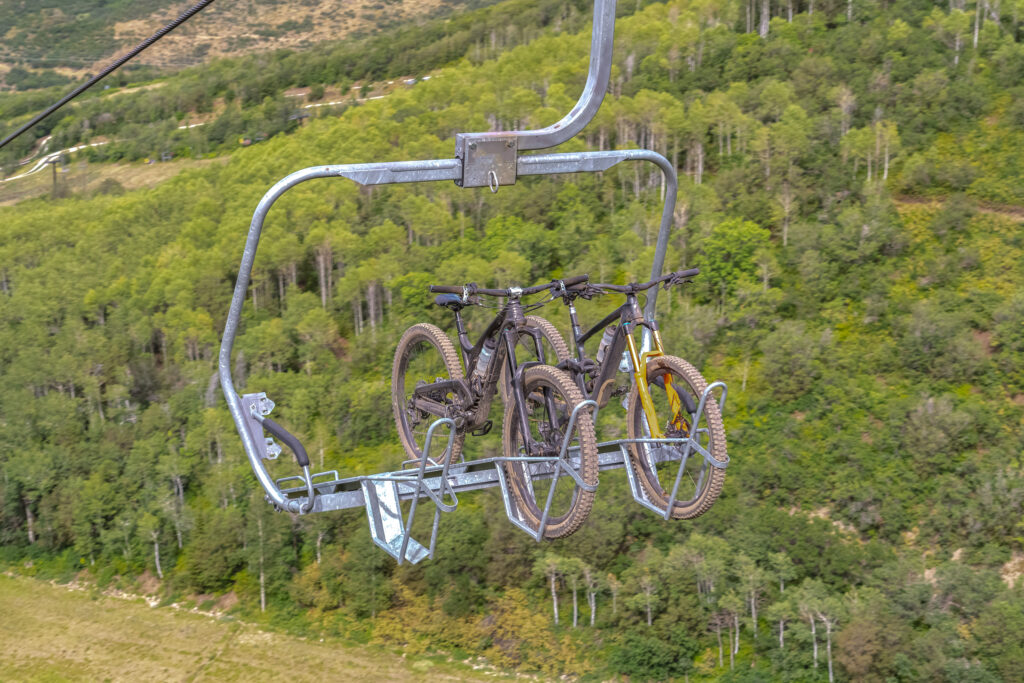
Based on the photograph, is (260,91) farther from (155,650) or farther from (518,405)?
(518,405)

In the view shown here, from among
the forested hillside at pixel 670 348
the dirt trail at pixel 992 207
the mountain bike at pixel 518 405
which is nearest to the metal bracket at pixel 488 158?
the mountain bike at pixel 518 405

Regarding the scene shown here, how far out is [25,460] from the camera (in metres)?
65.6

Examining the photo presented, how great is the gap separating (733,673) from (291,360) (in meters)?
30.4

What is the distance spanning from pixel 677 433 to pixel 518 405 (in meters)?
1.66

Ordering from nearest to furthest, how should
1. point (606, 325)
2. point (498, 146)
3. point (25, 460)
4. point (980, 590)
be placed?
point (498, 146)
point (606, 325)
point (980, 590)
point (25, 460)

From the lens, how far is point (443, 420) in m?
9.23

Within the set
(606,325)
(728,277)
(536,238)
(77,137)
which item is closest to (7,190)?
(77,137)

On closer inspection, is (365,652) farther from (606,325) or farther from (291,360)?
(606,325)

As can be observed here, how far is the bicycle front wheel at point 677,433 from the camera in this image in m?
9.74

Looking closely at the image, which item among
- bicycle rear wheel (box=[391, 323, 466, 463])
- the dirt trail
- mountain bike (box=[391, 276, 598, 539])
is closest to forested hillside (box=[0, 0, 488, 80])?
the dirt trail

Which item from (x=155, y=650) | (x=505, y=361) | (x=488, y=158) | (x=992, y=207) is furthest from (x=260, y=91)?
(x=488, y=158)

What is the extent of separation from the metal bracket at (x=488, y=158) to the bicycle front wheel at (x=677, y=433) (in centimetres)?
253

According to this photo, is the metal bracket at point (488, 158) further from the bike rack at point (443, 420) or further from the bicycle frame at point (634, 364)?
the bicycle frame at point (634, 364)

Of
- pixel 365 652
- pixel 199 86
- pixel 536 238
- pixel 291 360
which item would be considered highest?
pixel 199 86
